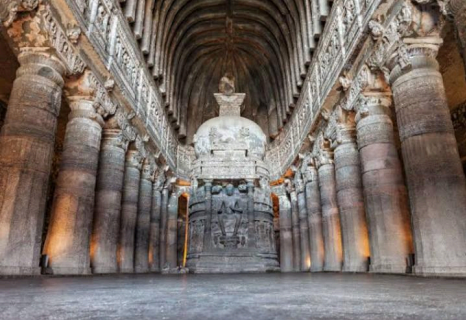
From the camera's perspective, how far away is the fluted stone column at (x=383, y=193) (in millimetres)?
9070

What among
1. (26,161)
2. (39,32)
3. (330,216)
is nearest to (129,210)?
(26,161)

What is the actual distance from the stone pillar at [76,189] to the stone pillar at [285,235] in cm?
1462

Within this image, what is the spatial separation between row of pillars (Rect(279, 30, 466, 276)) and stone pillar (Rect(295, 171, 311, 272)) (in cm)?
264

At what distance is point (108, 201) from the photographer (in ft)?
39.0

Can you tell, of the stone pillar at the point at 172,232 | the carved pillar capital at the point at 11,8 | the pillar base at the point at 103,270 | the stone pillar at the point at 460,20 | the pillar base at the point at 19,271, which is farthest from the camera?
the stone pillar at the point at 172,232

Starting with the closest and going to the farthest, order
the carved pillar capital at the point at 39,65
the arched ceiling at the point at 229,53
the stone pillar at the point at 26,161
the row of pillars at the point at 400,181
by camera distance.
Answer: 1. the row of pillars at the point at 400,181
2. the stone pillar at the point at 26,161
3. the carved pillar capital at the point at 39,65
4. the arched ceiling at the point at 229,53

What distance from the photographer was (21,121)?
7523mm

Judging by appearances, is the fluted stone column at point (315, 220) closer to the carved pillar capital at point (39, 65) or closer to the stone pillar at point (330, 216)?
the stone pillar at point (330, 216)

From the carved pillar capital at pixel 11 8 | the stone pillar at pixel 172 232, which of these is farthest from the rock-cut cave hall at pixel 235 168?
the stone pillar at pixel 172 232

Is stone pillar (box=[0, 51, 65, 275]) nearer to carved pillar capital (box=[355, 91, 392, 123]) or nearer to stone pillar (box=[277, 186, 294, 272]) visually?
carved pillar capital (box=[355, 91, 392, 123])

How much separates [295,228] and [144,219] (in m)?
9.58

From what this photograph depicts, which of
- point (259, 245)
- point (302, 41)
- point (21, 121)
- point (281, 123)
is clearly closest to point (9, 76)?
point (21, 121)

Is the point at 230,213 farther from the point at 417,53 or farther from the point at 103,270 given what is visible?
the point at 417,53

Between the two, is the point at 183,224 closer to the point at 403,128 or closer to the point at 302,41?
the point at 302,41
